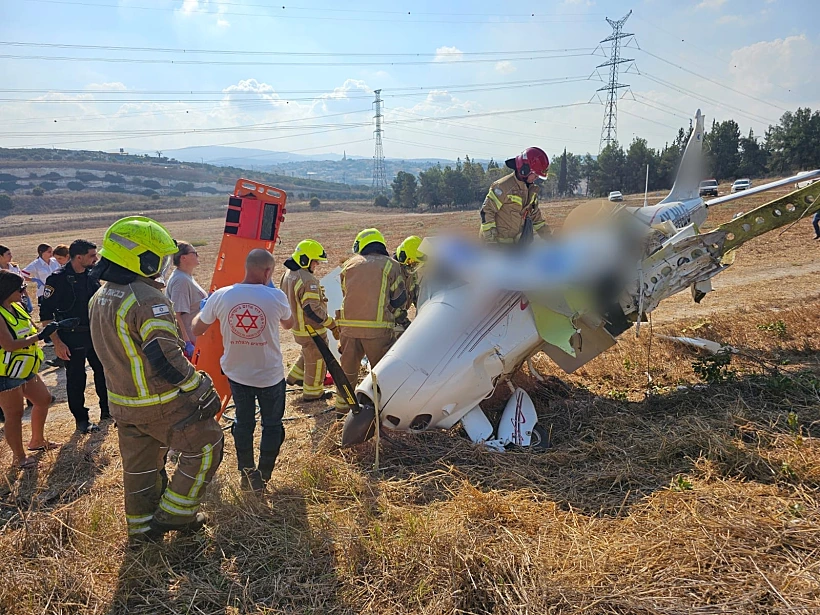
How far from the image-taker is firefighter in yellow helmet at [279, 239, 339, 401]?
18.1ft

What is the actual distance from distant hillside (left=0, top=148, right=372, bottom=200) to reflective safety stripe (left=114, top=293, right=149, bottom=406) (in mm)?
86996

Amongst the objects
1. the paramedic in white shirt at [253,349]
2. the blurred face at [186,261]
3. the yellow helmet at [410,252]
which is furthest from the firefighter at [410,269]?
the blurred face at [186,261]

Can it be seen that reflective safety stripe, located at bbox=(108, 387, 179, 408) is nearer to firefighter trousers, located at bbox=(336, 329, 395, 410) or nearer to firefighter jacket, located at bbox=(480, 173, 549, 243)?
firefighter trousers, located at bbox=(336, 329, 395, 410)

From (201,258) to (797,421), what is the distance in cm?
2011

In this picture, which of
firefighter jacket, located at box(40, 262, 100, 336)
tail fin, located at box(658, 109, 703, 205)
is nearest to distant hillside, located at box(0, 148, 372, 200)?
tail fin, located at box(658, 109, 703, 205)

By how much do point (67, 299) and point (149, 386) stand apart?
3.45 meters

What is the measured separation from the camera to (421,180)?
207 feet

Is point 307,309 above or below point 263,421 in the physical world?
above

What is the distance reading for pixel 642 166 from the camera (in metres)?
50.8

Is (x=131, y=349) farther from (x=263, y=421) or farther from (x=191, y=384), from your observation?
(x=263, y=421)

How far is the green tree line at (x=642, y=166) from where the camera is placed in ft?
153

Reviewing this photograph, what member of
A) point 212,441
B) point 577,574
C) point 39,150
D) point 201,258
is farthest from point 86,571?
point 39,150

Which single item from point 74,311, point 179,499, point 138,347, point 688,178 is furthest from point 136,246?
point 688,178

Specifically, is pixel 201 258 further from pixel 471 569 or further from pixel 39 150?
pixel 39 150
